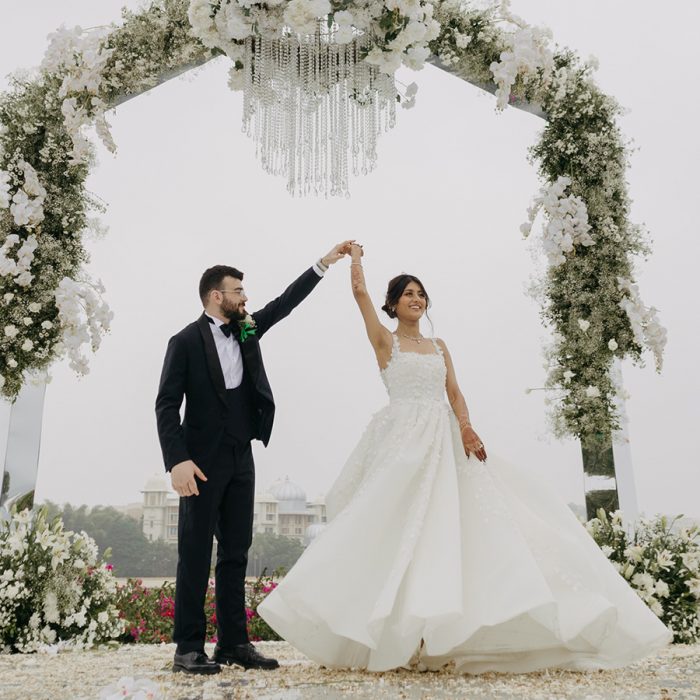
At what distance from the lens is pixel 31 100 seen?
5723mm

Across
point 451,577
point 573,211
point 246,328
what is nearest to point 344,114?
point 246,328

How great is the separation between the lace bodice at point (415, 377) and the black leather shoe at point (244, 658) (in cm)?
156

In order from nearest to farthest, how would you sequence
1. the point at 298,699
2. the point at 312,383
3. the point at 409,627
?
the point at 298,699
the point at 409,627
the point at 312,383

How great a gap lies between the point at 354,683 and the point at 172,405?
5.26ft

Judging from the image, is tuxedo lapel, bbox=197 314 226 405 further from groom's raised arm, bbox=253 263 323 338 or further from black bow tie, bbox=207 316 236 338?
groom's raised arm, bbox=253 263 323 338

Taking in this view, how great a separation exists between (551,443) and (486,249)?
10.7ft

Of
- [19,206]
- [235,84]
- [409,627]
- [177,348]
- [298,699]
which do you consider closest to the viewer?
[298,699]

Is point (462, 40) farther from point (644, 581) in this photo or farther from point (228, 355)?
point (644, 581)

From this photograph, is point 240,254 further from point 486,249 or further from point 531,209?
point 531,209

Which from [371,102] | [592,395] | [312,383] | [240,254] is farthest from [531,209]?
[240,254]

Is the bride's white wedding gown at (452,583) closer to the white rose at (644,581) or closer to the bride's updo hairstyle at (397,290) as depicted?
the bride's updo hairstyle at (397,290)

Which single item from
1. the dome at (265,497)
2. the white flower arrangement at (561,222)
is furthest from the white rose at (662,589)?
the dome at (265,497)

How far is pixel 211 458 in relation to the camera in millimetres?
3682

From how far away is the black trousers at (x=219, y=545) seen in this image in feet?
11.9
